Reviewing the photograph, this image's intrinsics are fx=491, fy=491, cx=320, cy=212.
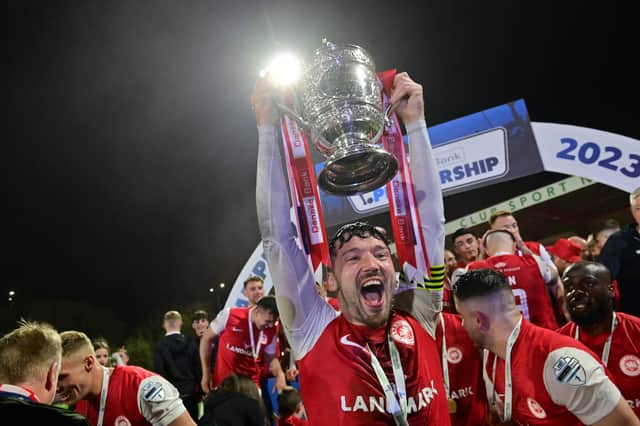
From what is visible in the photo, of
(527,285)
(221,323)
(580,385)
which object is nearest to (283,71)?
(580,385)

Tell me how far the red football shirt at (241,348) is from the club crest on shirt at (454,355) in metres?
2.85

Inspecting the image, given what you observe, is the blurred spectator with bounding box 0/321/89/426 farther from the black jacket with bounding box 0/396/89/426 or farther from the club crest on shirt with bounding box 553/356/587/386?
the club crest on shirt with bounding box 553/356/587/386

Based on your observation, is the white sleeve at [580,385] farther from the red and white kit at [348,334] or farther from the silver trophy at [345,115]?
the silver trophy at [345,115]

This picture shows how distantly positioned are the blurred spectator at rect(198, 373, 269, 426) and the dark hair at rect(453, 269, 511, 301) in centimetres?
189

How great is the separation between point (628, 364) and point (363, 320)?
2088mm

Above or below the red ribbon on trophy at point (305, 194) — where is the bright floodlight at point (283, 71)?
above

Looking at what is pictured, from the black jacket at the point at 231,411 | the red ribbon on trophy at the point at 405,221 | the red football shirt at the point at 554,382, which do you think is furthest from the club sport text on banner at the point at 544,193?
the red ribbon on trophy at the point at 405,221

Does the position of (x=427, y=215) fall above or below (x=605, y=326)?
above

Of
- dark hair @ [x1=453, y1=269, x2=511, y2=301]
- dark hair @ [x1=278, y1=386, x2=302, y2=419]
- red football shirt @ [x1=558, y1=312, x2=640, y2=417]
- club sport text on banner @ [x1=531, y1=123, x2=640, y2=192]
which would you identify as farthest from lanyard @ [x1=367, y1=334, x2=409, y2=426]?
club sport text on banner @ [x1=531, y1=123, x2=640, y2=192]

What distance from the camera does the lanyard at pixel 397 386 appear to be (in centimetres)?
195

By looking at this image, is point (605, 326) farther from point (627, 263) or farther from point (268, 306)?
point (268, 306)

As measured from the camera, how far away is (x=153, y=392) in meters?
3.25

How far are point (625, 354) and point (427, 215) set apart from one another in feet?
6.17

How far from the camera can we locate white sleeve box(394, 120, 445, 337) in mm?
2383
